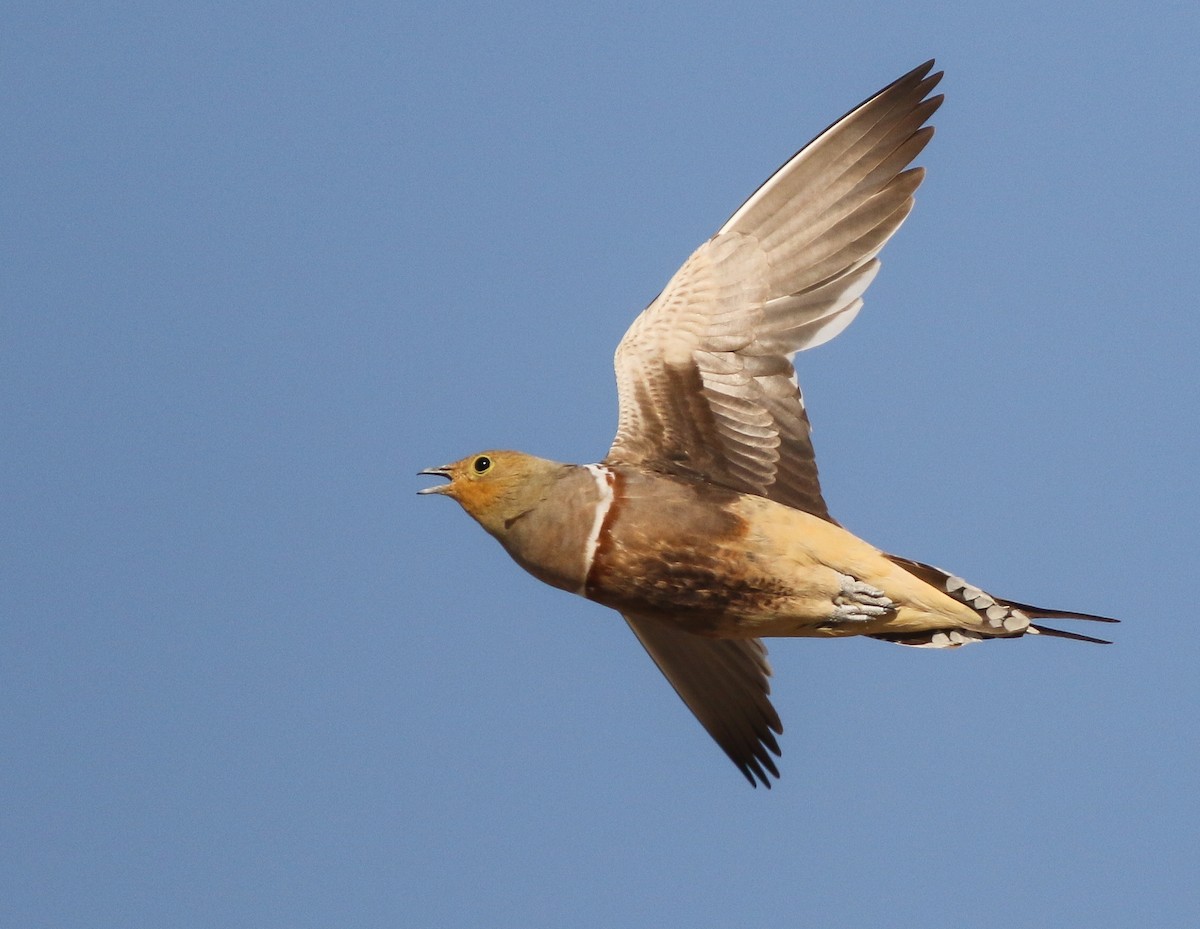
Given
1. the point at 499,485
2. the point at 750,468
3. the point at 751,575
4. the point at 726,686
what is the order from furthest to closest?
the point at 726,686 < the point at 750,468 < the point at 499,485 < the point at 751,575

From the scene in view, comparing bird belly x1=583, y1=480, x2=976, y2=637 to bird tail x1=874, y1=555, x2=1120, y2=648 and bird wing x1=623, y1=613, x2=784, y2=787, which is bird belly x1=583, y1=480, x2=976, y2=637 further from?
bird wing x1=623, y1=613, x2=784, y2=787

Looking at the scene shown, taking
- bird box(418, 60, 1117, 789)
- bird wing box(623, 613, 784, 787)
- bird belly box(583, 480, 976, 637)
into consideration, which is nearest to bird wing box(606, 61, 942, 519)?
bird box(418, 60, 1117, 789)

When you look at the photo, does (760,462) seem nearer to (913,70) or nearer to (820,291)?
(820,291)

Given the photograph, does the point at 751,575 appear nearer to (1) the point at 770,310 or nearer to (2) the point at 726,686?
(1) the point at 770,310

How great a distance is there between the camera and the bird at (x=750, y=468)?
32.3 ft

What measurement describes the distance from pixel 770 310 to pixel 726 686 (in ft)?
8.38

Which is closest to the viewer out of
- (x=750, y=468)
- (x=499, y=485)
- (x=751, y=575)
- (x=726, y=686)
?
(x=751, y=575)

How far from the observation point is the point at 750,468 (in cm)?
1032

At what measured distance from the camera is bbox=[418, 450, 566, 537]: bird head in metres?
9.97

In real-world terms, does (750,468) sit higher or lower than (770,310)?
lower

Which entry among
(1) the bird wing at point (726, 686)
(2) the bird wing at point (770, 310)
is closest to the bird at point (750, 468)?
(2) the bird wing at point (770, 310)

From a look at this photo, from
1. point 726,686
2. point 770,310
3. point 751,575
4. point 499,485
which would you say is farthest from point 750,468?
point 726,686

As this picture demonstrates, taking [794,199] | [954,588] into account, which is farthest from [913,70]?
[954,588]

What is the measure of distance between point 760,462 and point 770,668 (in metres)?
1.85
